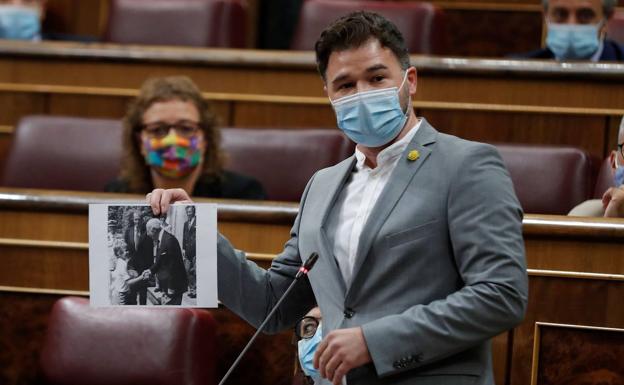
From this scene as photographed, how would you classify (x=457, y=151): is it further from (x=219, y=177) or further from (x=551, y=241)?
(x=219, y=177)

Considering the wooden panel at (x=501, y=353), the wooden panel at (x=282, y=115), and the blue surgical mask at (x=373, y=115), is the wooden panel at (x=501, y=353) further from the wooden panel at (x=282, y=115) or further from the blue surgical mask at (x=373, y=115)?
the wooden panel at (x=282, y=115)

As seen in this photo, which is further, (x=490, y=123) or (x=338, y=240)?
(x=490, y=123)

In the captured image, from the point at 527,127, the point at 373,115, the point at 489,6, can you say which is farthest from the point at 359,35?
the point at 489,6

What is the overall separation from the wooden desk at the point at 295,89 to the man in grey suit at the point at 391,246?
2.05 feet

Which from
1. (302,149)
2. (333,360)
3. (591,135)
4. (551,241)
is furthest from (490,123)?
(333,360)

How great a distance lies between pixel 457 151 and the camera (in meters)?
0.59

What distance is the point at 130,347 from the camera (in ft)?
2.69

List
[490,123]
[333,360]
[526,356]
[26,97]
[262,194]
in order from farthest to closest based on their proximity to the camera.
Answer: [26,97]
[490,123]
[262,194]
[526,356]
[333,360]

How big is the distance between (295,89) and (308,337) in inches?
27.1

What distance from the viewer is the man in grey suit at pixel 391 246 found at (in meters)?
0.55

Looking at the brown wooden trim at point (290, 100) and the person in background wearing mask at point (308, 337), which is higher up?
the brown wooden trim at point (290, 100)

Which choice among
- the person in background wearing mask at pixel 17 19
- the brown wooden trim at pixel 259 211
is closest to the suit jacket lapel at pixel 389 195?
the brown wooden trim at pixel 259 211

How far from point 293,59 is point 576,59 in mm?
362

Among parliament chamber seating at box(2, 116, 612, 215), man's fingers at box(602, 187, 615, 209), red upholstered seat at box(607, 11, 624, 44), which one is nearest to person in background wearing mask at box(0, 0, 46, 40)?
parliament chamber seating at box(2, 116, 612, 215)
